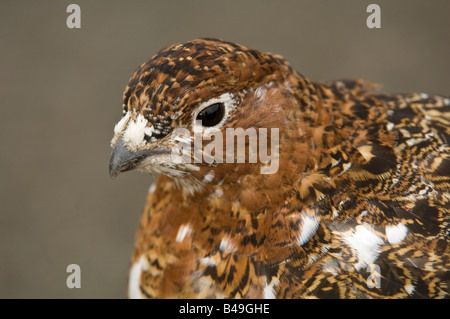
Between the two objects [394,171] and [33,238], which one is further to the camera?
[33,238]

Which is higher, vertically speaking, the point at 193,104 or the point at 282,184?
the point at 193,104

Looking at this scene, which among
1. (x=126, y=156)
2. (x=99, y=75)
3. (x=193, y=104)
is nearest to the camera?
(x=193, y=104)

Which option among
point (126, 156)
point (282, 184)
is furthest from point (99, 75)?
point (282, 184)

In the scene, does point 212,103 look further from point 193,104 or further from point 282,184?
point 282,184

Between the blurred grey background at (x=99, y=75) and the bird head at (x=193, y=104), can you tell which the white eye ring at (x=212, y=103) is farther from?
the blurred grey background at (x=99, y=75)

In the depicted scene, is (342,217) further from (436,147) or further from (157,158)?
(157,158)
